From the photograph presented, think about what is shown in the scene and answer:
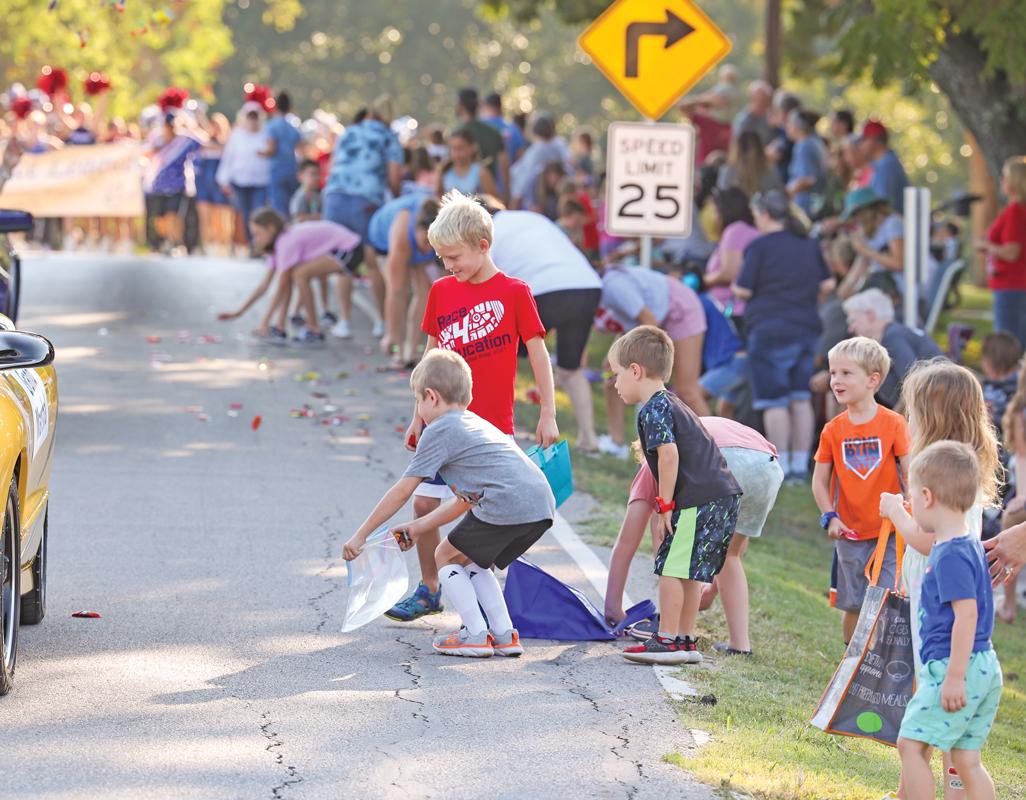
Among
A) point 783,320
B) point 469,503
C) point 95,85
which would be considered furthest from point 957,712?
point 95,85

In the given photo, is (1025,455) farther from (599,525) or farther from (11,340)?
(11,340)

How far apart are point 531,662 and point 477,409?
3.93 ft

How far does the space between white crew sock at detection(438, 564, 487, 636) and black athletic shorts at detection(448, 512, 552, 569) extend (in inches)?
3.6

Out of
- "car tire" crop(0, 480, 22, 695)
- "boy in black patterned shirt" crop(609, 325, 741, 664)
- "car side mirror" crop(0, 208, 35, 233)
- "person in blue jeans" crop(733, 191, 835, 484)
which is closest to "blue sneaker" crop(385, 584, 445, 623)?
"boy in black patterned shirt" crop(609, 325, 741, 664)

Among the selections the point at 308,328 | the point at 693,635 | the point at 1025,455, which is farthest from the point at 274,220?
the point at 693,635

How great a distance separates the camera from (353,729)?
6.19 m

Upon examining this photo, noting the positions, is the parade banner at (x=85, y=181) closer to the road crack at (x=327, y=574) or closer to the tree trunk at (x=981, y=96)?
the tree trunk at (x=981, y=96)

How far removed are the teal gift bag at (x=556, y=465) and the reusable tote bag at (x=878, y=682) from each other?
2.15 meters

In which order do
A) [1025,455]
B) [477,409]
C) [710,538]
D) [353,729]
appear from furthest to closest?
[1025,455], [477,409], [710,538], [353,729]

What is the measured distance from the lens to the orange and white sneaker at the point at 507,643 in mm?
7500

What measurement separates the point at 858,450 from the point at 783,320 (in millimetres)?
6363

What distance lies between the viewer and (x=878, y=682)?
5984 mm

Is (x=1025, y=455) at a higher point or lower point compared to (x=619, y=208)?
lower

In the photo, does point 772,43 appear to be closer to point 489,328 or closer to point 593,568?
point 593,568
